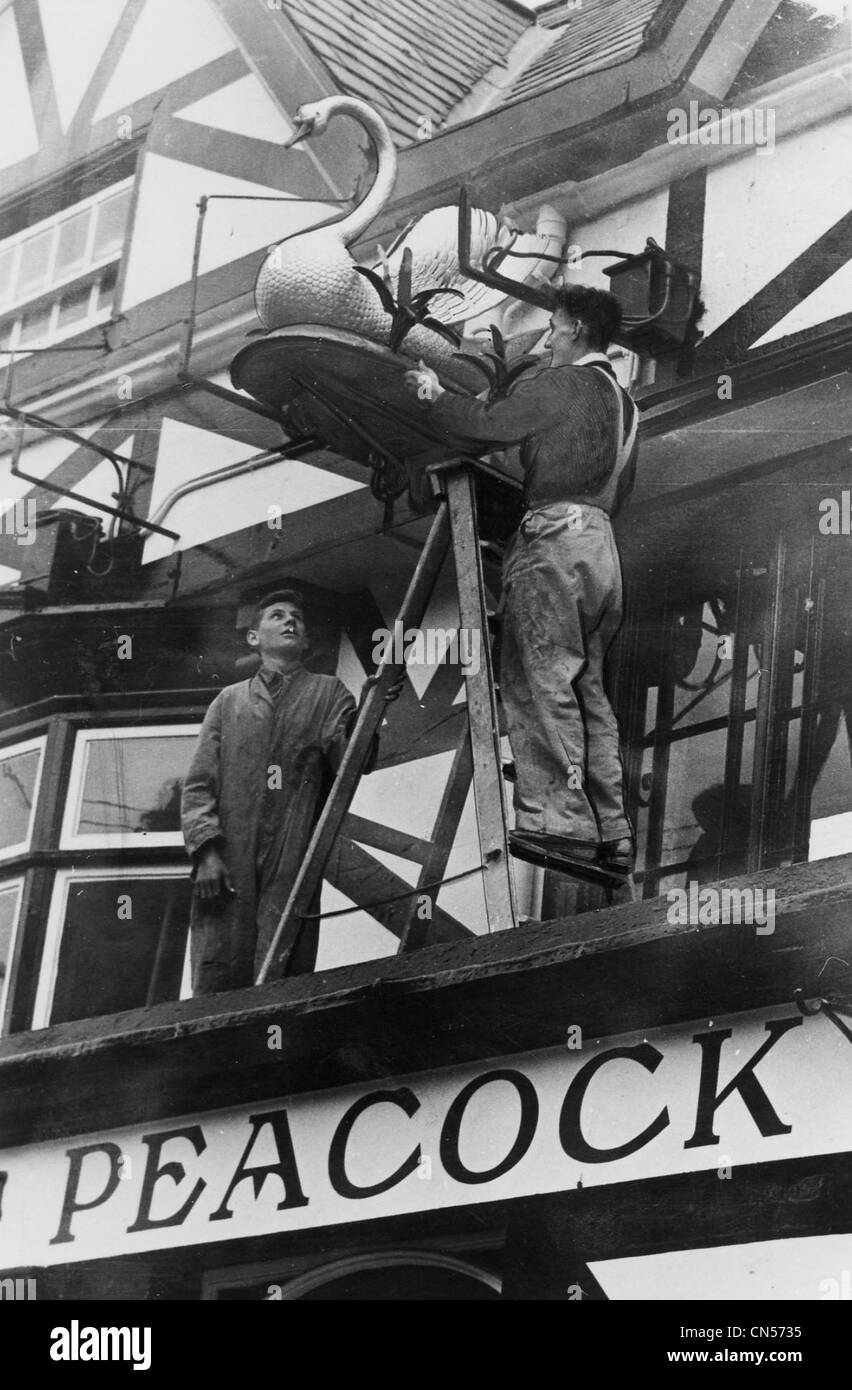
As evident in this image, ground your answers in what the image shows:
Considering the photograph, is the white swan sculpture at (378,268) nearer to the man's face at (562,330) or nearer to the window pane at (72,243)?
the man's face at (562,330)

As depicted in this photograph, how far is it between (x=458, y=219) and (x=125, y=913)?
202cm

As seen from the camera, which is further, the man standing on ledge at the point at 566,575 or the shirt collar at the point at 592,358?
the shirt collar at the point at 592,358

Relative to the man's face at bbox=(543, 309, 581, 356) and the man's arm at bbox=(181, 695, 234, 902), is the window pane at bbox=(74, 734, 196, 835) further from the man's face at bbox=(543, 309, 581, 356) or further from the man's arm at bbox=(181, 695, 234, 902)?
the man's face at bbox=(543, 309, 581, 356)

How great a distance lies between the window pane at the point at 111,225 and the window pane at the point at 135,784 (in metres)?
1.75

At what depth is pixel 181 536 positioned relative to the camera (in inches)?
293

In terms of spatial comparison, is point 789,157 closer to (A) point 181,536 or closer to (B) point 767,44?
(B) point 767,44

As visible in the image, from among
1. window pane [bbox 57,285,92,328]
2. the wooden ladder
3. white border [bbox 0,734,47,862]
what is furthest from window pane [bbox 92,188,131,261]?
the wooden ladder

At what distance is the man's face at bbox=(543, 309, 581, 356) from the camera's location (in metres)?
6.41

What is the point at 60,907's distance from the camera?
7027mm

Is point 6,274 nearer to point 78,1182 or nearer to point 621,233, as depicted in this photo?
point 621,233

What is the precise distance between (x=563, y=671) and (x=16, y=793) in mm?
1944

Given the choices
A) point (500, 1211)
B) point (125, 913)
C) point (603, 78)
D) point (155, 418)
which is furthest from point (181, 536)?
point (500, 1211)

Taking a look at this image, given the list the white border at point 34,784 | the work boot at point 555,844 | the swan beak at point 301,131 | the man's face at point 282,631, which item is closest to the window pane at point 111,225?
the swan beak at point 301,131

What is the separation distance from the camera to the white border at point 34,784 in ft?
23.6
